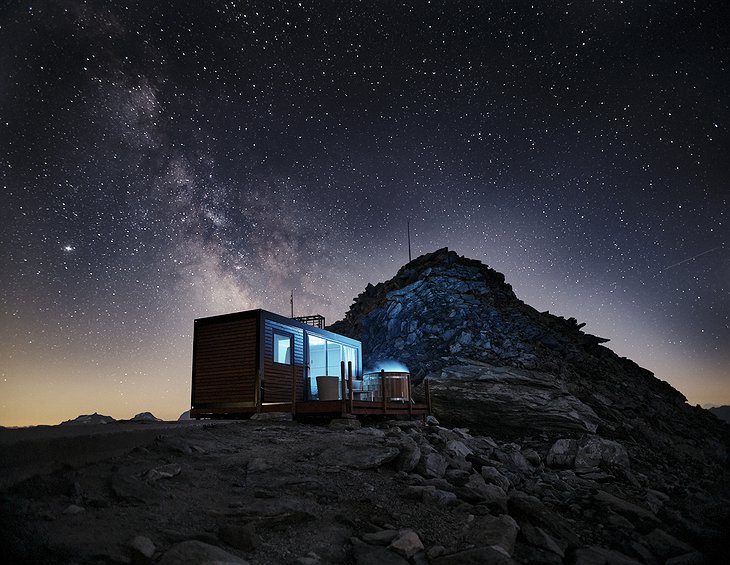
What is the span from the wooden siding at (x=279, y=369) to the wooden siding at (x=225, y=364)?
47 cm

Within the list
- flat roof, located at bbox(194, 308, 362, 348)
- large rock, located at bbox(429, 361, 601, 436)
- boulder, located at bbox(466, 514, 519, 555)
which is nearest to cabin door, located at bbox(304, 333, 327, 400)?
flat roof, located at bbox(194, 308, 362, 348)

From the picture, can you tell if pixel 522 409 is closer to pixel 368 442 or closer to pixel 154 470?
pixel 368 442

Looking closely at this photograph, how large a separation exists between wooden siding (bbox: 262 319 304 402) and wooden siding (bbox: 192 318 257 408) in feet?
1.55

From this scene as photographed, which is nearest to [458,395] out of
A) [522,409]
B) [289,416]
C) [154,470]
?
[522,409]

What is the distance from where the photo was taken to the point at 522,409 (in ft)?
62.2

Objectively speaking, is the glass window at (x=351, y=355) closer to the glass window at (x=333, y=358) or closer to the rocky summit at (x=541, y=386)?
the glass window at (x=333, y=358)

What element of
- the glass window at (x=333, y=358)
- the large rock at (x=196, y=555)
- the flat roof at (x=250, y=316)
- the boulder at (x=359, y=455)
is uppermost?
the flat roof at (x=250, y=316)

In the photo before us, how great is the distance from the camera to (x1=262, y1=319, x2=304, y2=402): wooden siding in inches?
651

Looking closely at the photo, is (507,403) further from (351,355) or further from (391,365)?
(391,365)

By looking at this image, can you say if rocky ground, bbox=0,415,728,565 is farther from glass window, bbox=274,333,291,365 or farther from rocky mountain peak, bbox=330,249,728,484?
rocky mountain peak, bbox=330,249,728,484

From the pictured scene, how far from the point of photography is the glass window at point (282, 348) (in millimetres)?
17375

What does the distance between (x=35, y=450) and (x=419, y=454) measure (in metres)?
6.83

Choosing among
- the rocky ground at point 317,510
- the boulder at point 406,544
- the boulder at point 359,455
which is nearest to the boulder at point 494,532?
the rocky ground at point 317,510

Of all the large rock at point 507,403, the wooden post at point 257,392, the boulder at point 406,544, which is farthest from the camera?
the large rock at point 507,403
